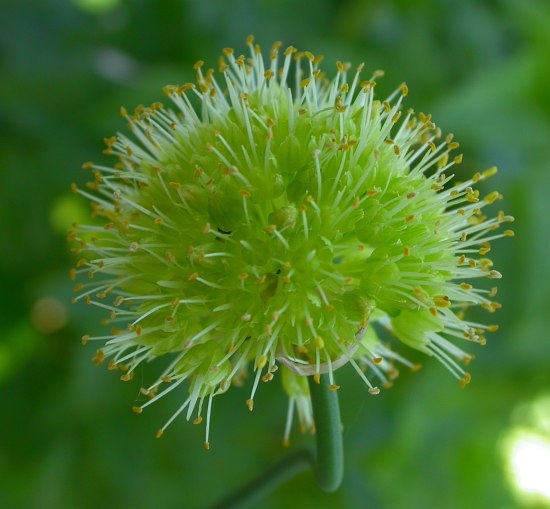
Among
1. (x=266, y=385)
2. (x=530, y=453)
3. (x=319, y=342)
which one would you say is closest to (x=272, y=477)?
(x=319, y=342)

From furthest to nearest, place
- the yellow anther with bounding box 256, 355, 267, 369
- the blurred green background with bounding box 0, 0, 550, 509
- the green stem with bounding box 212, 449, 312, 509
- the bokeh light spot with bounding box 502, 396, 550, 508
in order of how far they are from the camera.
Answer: the bokeh light spot with bounding box 502, 396, 550, 508 → the blurred green background with bounding box 0, 0, 550, 509 → the green stem with bounding box 212, 449, 312, 509 → the yellow anther with bounding box 256, 355, 267, 369

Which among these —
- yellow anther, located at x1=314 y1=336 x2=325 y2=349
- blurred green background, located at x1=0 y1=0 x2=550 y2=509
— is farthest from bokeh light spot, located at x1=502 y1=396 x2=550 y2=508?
yellow anther, located at x1=314 y1=336 x2=325 y2=349

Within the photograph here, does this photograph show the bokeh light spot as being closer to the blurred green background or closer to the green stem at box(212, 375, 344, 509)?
the blurred green background

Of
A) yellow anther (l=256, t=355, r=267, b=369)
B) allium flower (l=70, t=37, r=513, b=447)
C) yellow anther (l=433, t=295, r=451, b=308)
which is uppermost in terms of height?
allium flower (l=70, t=37, r=513, b=447)

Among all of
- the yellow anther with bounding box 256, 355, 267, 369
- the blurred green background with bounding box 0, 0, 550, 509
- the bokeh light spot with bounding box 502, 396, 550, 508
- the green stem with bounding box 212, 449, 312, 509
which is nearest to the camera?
the yellow anther with bounding box 256, 355, 267, 369

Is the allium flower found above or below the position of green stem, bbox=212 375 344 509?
above

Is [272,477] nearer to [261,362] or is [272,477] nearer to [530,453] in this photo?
[261,362]

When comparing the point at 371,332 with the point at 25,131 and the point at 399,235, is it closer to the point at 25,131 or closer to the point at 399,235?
the point at 399,235
